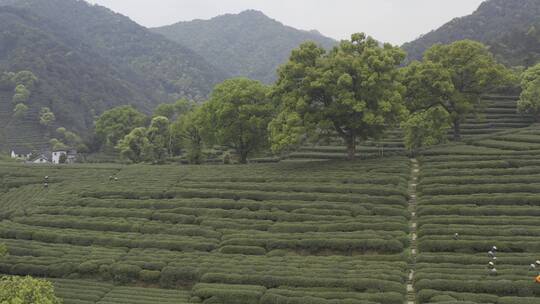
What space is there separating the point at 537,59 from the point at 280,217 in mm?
72894

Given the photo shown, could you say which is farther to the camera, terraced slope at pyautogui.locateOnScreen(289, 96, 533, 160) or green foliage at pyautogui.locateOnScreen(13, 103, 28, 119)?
green foliage at pyautogui.locateOnScreen(13, 103, 28, 119)

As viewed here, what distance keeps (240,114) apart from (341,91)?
13.5m

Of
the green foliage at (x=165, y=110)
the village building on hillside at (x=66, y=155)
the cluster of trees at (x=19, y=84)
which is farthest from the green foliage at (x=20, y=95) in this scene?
the green foliage at (x=165, y=110)

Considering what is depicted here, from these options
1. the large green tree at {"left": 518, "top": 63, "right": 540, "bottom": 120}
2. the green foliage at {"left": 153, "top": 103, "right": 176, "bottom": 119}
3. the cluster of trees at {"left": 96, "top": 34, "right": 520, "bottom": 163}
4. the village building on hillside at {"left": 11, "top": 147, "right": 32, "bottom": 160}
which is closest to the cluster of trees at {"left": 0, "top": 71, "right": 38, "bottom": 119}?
the village building on hillside at {"left": 11, "top": 147, "right": 32, "bottom": 160}

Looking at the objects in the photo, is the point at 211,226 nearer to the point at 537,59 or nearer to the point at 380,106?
the point at 380,106

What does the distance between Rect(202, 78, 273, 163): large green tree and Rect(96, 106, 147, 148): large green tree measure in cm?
3042

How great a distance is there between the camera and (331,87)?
48.2 meters

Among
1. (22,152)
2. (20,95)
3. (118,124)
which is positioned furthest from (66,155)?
(20,95)

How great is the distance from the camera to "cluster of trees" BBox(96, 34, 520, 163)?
4819cm

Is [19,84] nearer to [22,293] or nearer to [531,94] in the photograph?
[531,94]

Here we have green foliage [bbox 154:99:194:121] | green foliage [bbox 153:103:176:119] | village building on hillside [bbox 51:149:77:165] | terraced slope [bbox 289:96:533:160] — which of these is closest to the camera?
terraced slope [bbox 289:96:533:160]

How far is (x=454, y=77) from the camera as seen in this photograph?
55.8 m

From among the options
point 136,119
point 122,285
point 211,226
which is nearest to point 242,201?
point 211,226

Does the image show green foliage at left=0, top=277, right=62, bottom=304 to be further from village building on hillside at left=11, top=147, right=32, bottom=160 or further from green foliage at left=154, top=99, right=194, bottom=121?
village building on hillside at left=11, top=147, right=32, bottom=160
